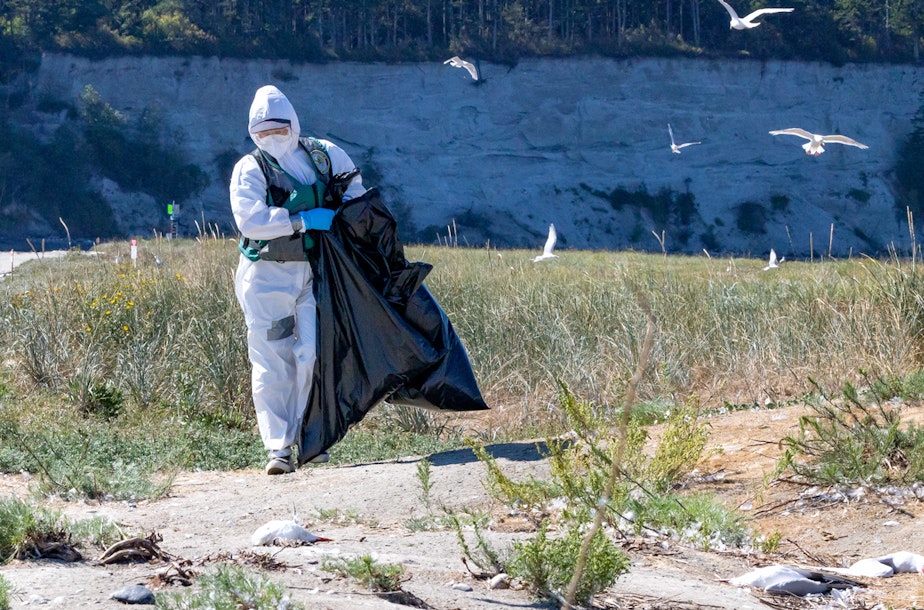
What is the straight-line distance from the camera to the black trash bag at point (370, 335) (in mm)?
6266

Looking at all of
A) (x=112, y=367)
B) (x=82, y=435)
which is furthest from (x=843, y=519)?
(x=112, y=367)

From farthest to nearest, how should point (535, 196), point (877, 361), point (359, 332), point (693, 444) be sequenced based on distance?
1. point (535, 196)
2. point (877, 361)
3. point (359, 332)
4. point (693, 444)

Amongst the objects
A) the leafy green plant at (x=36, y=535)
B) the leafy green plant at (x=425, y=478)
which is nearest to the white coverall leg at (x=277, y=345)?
the leafy green plant at (x=425, y=478)

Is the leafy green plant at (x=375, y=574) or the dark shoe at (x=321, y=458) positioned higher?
the leafy green plant at (x=375, y=574)

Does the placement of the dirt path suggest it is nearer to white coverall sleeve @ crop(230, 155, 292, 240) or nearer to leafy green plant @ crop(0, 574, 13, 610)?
leafy green plant @ crop(0, 574, 13, 610)

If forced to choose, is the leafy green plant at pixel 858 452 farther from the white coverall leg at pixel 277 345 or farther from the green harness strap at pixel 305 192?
the green harness strap at pixel 305 192

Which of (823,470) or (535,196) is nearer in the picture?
(823,470)

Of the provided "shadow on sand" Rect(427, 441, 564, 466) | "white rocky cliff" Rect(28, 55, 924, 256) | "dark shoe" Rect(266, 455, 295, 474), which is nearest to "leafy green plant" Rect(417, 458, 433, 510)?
"shadow on sand" Rect(427, 441, 564, 466)

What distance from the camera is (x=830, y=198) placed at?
40875 millimetres

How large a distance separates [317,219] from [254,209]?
364 mm

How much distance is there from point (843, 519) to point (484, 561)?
71.6 inches

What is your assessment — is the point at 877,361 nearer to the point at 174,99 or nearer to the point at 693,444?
the point at 693,444

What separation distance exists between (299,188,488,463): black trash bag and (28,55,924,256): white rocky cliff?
3117cm

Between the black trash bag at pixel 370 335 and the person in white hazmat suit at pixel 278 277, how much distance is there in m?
0.08
